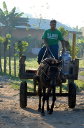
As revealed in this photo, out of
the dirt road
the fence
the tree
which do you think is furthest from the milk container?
the tree

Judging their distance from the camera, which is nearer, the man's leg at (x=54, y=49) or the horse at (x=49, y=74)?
the horse at (x=49, y=74)

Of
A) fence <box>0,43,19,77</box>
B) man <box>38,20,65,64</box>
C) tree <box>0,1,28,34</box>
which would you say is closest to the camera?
man <box>38,20,65,64</box>

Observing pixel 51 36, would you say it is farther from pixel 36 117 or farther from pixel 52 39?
pixel 36 117

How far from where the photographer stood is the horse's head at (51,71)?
29.3 ft

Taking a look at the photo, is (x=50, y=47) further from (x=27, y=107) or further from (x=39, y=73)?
(x=27, y=107)

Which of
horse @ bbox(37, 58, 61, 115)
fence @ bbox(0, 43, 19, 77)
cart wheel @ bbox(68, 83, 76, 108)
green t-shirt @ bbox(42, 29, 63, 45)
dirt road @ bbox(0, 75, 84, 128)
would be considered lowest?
fence @ bbox(0, 43, 19, 77)

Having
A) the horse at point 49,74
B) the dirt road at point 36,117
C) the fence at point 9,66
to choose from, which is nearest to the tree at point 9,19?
the fence at point 9,66

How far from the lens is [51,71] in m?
9.02

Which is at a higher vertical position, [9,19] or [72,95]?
[9,19]

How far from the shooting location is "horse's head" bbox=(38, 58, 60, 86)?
29.3 feet

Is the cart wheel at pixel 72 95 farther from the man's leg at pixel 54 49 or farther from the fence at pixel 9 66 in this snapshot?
the fence at pixel 9 66

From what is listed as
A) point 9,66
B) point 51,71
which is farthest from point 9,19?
point 51,71

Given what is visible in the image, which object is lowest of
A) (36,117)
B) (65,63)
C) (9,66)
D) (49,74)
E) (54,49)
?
(9,66)

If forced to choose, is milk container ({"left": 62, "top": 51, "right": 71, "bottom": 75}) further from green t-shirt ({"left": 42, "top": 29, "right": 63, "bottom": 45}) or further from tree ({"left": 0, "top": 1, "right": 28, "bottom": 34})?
tree ({"left": 0, "top": 1, "right": 28, "bottom": 34})
